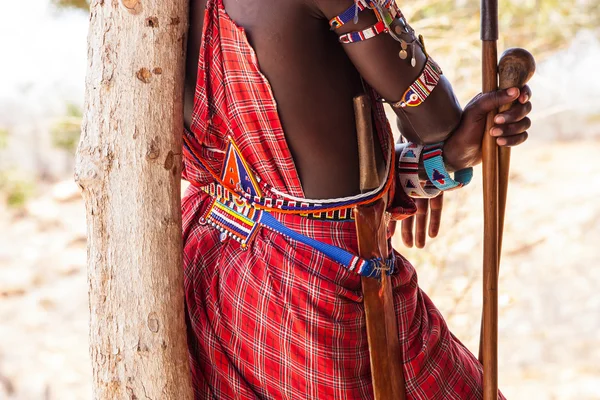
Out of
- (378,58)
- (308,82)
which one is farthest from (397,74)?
(308,82)

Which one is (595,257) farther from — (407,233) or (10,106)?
(10,106)

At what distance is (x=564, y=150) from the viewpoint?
282 inches

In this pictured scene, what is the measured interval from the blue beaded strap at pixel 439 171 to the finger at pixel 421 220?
0.20 meters

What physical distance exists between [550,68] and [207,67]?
4.99 metres

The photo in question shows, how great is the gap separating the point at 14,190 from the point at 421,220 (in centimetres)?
532

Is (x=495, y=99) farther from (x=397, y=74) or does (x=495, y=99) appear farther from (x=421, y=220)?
(x=421, y=220)

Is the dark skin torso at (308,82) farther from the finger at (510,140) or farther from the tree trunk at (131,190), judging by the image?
the finger at (510,140)

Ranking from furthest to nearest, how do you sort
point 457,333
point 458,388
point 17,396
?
point 17,396 → point 457,333 → point 458,388

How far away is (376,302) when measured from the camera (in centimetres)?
134

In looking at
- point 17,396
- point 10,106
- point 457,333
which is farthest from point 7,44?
point 457,333

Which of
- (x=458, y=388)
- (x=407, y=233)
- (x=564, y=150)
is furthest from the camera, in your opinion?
(x=564, y=150)

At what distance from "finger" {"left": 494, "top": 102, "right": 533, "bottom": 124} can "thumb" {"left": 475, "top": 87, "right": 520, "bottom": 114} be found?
2 centimetres

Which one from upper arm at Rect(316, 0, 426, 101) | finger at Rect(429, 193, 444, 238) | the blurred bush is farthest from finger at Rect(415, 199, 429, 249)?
the blurred bush

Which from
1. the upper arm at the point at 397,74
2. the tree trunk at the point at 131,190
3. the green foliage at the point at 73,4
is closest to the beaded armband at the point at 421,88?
the upper arm at the point at 397,74
